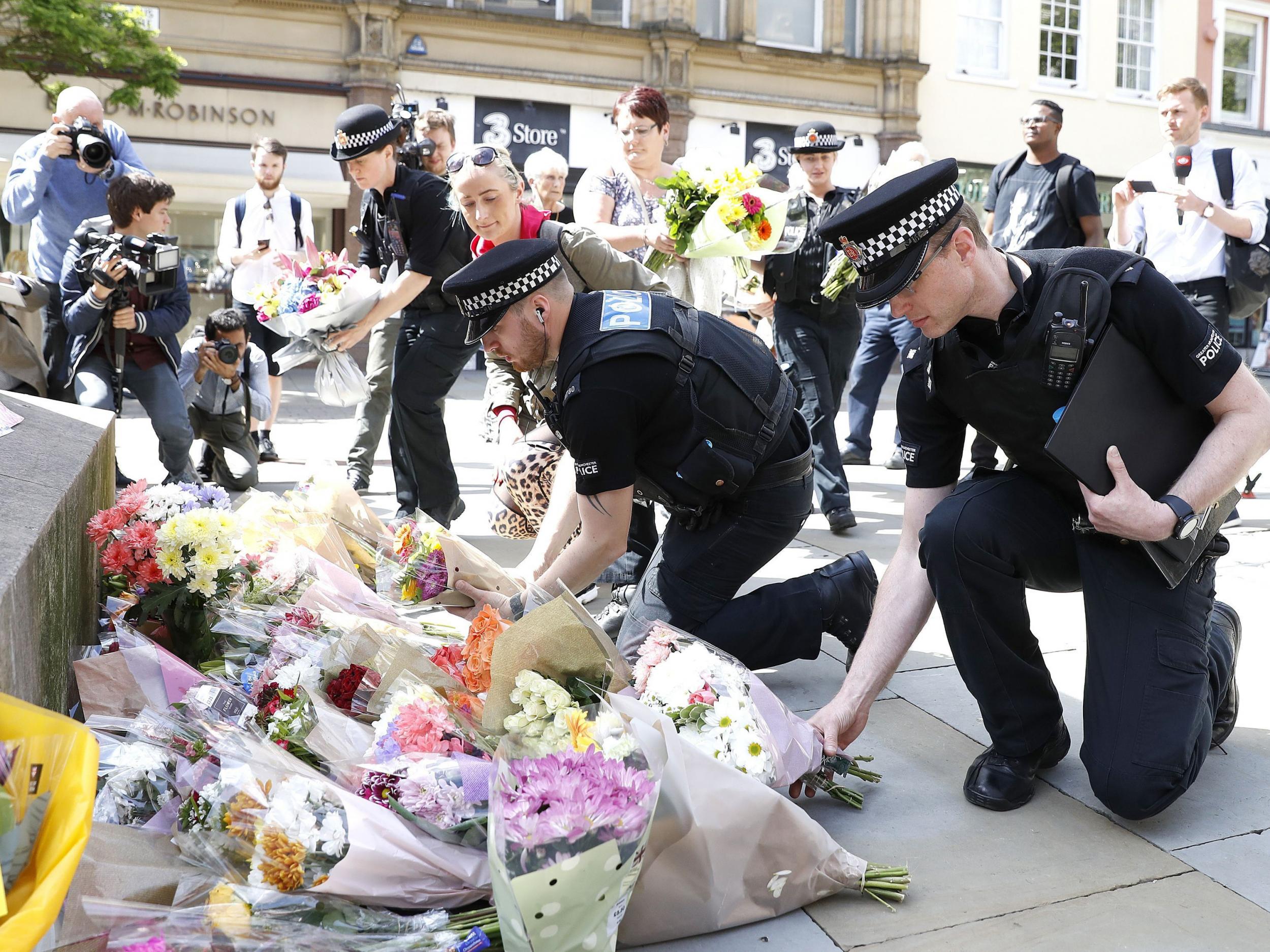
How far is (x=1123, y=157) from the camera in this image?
70.8ft

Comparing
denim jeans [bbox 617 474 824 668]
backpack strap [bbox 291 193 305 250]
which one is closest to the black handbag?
denim jeans [bbox 617 474 824 668]

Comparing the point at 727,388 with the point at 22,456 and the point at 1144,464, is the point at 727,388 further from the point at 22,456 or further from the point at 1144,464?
the point at 22,456

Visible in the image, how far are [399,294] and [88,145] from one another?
7.36ft

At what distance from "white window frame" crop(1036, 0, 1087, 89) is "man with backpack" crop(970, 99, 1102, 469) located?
15143 mm

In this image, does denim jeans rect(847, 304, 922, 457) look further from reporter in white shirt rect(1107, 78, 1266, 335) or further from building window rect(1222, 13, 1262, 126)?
building window rect(1222, 13, 1262, 126)

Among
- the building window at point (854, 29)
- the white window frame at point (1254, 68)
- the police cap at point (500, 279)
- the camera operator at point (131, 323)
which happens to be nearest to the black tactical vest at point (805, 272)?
the camera operator at point (131, 323)

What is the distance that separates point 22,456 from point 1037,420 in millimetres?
2461

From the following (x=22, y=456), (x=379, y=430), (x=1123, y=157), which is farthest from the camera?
(x=1123, y=157)

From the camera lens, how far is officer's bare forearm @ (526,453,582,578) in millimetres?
3562

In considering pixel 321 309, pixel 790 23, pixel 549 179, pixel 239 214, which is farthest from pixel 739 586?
pixel 790 23

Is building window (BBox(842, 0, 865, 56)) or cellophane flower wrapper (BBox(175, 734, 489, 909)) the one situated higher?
building window (BBox(842, 0, 865, 56))

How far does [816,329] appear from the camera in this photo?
6.16 metres

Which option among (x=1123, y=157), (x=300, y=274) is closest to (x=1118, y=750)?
(x=300, y=274)

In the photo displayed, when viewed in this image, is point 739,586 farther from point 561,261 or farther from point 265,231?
point 265,231
